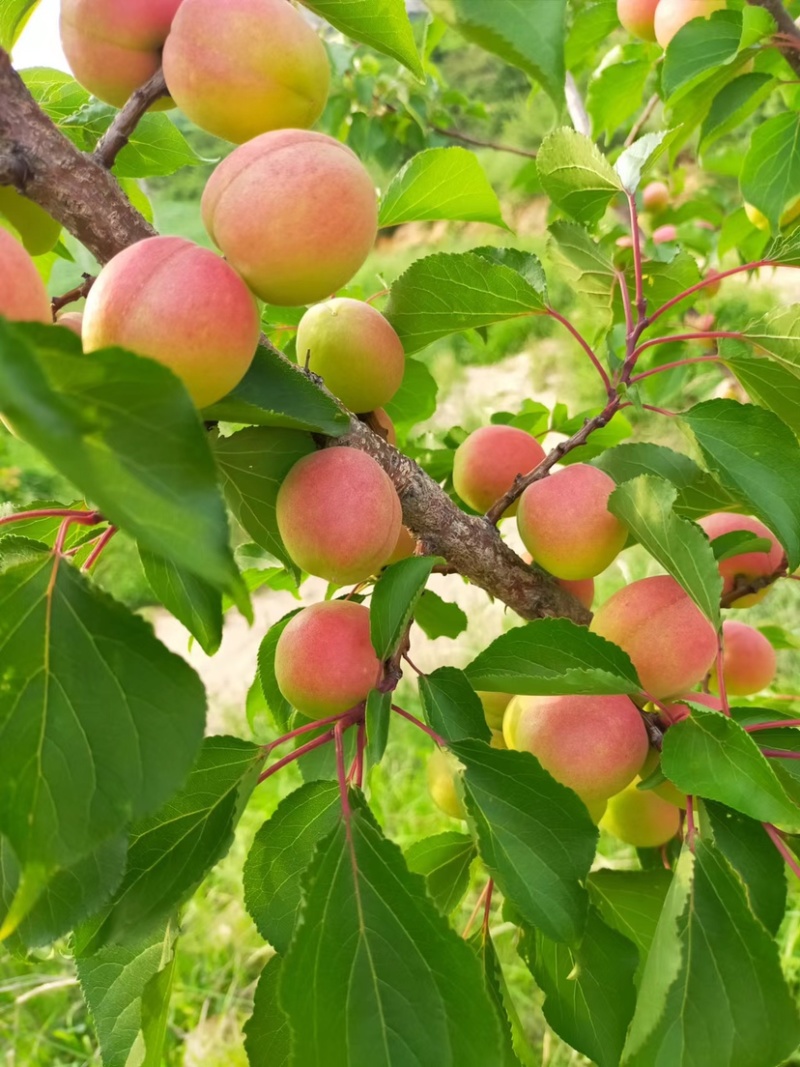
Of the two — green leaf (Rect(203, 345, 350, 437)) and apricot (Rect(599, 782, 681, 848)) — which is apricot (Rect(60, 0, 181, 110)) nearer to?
green leaf (Rect(203, 345, 350, 437))

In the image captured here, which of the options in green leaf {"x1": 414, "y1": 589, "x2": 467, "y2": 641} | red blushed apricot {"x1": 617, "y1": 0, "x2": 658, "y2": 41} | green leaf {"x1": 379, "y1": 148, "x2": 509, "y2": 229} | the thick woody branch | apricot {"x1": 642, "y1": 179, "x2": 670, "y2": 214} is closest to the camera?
the thick woody branch

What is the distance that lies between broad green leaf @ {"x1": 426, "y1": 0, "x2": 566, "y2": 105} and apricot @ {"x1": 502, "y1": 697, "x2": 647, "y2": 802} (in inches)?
14.3

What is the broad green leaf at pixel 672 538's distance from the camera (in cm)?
48

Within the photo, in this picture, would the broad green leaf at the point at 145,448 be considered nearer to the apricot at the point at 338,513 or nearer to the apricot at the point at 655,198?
the apricot at the point at 338,513

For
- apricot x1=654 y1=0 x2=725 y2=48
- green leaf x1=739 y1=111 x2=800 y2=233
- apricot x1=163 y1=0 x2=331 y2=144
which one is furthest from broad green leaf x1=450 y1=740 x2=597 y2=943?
apricot x1=654 y1=0 x2=725 y2=48

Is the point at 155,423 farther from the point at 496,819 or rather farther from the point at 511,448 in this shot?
the point at 511,448

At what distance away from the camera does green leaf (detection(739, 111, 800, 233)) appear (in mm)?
791

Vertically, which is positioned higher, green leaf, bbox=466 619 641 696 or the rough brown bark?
the rough brown bark

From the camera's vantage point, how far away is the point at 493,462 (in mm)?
692

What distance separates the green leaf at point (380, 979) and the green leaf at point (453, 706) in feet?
0.29

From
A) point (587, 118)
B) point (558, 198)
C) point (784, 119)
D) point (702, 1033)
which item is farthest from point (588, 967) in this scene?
point (587, 118)

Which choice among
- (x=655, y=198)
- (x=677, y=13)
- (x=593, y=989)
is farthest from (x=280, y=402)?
(x=655, y=198)

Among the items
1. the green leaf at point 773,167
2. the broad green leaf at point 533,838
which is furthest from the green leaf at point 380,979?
the green leaf at point 773,167

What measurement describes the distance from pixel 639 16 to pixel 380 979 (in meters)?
0.95
